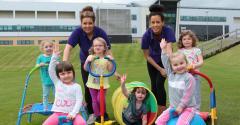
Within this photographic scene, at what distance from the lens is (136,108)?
6.63 meters

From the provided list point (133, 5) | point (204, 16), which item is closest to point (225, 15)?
point (204, 16)

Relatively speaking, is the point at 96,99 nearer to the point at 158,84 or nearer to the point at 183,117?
the point at 158,84

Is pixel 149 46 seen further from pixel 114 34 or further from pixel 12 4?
pixel 12 4

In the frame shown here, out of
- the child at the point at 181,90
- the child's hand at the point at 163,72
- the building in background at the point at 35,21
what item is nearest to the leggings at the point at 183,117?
the child at the point at 181,90

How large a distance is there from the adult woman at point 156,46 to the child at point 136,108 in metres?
0.60

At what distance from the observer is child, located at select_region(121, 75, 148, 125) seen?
21.5 ft

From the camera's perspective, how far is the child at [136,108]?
6551 mm

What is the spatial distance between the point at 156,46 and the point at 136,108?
1250 millimetres

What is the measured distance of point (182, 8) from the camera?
96.0 m

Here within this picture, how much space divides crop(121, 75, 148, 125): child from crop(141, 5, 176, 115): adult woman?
0.60 metres

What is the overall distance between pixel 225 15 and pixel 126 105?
3901 inches

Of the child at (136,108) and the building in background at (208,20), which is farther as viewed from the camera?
the building in background at (208,20)

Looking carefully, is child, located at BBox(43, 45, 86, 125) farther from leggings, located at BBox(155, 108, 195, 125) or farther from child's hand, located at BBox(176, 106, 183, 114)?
child's hand, located at BBox(176, 106, 183, 114)

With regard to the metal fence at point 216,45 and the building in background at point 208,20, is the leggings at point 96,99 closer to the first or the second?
the metal fence at point 216,45
